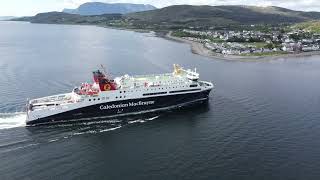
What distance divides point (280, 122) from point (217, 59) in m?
67.4

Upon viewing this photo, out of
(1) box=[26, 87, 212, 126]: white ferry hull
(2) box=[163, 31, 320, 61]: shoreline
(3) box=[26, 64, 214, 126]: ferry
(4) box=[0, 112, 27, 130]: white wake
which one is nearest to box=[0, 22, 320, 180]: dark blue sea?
(4) box=[0, 112, 27, 130]: white wake

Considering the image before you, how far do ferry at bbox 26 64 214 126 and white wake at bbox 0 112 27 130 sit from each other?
1.44m

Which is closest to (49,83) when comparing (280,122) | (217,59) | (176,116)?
(176,116)

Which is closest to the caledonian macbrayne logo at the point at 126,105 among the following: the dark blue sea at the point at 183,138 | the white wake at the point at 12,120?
the dark blue sea at the point at 183,138

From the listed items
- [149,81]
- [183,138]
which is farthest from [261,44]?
[183,138]

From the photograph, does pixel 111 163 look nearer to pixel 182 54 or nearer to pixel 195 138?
pixel 195 138

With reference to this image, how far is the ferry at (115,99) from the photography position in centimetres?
5822

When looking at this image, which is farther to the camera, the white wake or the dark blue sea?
the white wake

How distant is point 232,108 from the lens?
2527 inches

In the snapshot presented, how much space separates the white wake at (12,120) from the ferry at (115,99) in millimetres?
1441

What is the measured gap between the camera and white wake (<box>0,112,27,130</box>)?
54844mm

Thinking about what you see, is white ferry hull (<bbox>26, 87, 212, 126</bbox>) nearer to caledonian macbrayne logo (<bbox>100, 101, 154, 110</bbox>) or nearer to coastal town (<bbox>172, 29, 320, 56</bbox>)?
caledonian macbrayne logo (<bbox>100, 101, 154, 110</bbox>)

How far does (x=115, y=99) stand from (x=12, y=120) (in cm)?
1480

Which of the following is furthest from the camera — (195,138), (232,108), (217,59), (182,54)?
(182,54)
